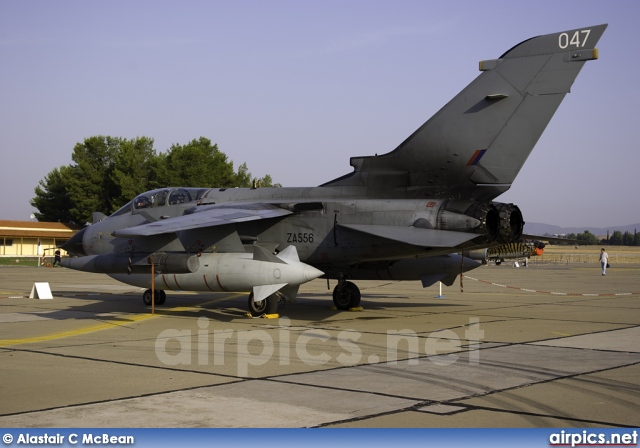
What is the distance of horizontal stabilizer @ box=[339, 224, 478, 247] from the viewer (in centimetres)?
1359

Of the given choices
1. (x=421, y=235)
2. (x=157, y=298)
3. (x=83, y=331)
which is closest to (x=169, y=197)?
(x=157, y=298)

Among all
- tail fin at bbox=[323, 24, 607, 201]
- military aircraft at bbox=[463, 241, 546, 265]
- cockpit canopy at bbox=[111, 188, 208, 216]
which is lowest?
military aircraft at bbox=[463, 241, 546, 265]

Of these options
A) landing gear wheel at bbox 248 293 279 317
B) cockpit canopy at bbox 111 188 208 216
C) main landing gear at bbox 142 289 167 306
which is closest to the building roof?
main landing gear at bbox 142 289 167 306

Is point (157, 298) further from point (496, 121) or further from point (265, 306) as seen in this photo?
point (496, 121)

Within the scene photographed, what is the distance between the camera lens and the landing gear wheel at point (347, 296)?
18.0 meters

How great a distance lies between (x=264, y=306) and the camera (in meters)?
16.0

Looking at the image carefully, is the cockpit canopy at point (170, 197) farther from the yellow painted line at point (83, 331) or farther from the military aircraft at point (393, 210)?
the yellow painted line at point (83, 331)

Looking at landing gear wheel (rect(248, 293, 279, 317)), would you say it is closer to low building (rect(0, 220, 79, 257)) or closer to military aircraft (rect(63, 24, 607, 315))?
military aircraft (rect(63, 24, 607, 315))

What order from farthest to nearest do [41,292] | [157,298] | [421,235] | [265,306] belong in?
1. [41,292]
2. [157,298]
3. [265,306]
4. [421,235]

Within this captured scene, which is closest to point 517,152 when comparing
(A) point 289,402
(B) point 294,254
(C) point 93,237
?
(B) point 294,254

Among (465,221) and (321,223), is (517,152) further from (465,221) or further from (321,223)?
(321,223)

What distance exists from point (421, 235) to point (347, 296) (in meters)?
4.49

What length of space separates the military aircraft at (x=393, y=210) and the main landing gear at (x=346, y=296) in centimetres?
61

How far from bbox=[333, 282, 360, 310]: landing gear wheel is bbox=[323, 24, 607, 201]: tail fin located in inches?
153
